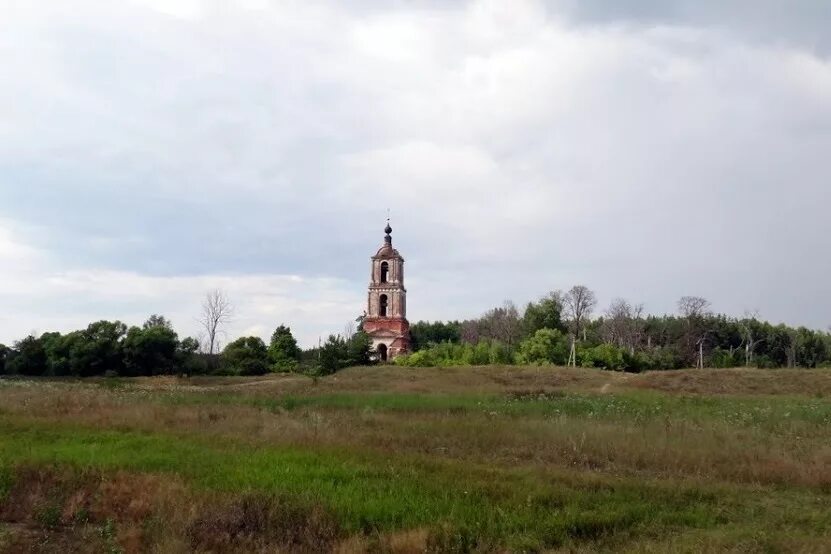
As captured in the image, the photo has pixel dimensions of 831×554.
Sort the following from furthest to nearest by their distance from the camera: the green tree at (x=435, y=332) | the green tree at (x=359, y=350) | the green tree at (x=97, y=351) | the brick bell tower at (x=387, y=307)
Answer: the green tree at (x=435, y=332) → the brick bell tower at (x=387, y=307) → the green tree at (x=359, y=350) → the green tree at (x=97, y=351)

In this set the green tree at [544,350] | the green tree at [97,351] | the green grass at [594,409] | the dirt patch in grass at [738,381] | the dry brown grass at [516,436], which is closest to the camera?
the dry brown grass at [516,436]

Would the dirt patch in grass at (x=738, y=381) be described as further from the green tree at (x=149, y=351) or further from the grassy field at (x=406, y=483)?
the green tree at (x=149, y=351)

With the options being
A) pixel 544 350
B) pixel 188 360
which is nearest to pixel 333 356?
pixel 188 360

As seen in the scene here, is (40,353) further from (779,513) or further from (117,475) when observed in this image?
(779,513)

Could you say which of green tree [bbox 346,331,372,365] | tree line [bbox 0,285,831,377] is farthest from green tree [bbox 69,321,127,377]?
green tree [bbox 346,331,372,365]

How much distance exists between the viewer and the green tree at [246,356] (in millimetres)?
63531

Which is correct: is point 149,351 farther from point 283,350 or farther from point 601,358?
point 601,358

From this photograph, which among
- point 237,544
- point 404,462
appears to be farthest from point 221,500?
point 404,462

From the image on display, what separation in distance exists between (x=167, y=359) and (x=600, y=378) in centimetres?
3886

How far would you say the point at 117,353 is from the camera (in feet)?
198

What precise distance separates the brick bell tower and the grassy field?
60072mm

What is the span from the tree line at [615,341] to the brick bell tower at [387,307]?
4.87 metres

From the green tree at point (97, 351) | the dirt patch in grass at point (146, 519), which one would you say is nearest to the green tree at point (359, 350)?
the green tree at point (97, 351)

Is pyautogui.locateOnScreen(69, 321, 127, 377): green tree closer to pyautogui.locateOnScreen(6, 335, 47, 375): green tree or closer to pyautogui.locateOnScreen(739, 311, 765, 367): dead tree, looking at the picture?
pyautogui.locateOnScreen(6, 335, 47, 375): green tree
